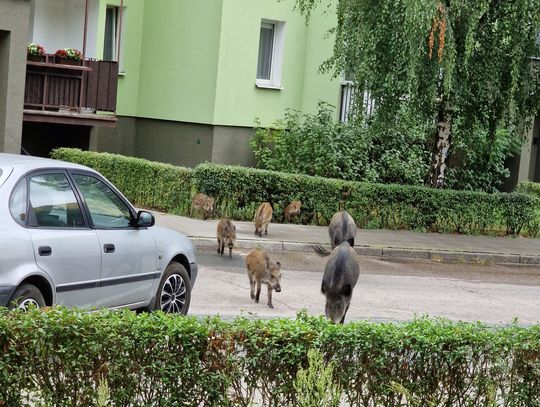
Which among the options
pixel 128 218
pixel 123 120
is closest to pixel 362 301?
pixel 128 218

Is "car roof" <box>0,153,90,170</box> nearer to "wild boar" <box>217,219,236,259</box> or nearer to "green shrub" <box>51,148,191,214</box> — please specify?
"wild boar" <box>217,219,236,259</box>

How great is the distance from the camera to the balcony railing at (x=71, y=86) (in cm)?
2595

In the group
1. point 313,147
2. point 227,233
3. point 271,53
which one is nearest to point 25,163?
point 227,233

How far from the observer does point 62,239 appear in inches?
388

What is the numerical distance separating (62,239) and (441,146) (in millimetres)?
15555

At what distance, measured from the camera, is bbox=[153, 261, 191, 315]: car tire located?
1152 centimetres

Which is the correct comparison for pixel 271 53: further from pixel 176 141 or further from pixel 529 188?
pixel 529 188

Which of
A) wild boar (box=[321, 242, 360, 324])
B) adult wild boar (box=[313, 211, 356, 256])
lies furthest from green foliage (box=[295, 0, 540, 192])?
wild boar (box=[321, 242, 360, 324])

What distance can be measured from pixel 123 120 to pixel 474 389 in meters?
23.6

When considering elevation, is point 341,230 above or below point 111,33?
below

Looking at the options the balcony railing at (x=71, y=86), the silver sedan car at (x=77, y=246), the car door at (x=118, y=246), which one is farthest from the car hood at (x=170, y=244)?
the balcony railing at (x=71, y=86)

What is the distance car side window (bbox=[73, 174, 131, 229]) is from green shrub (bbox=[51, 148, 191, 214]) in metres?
11.4

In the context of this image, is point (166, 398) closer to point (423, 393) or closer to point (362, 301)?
point (423, 393)

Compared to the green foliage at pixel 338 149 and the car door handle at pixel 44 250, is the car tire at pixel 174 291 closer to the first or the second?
the car door handle at pixel 44 250
